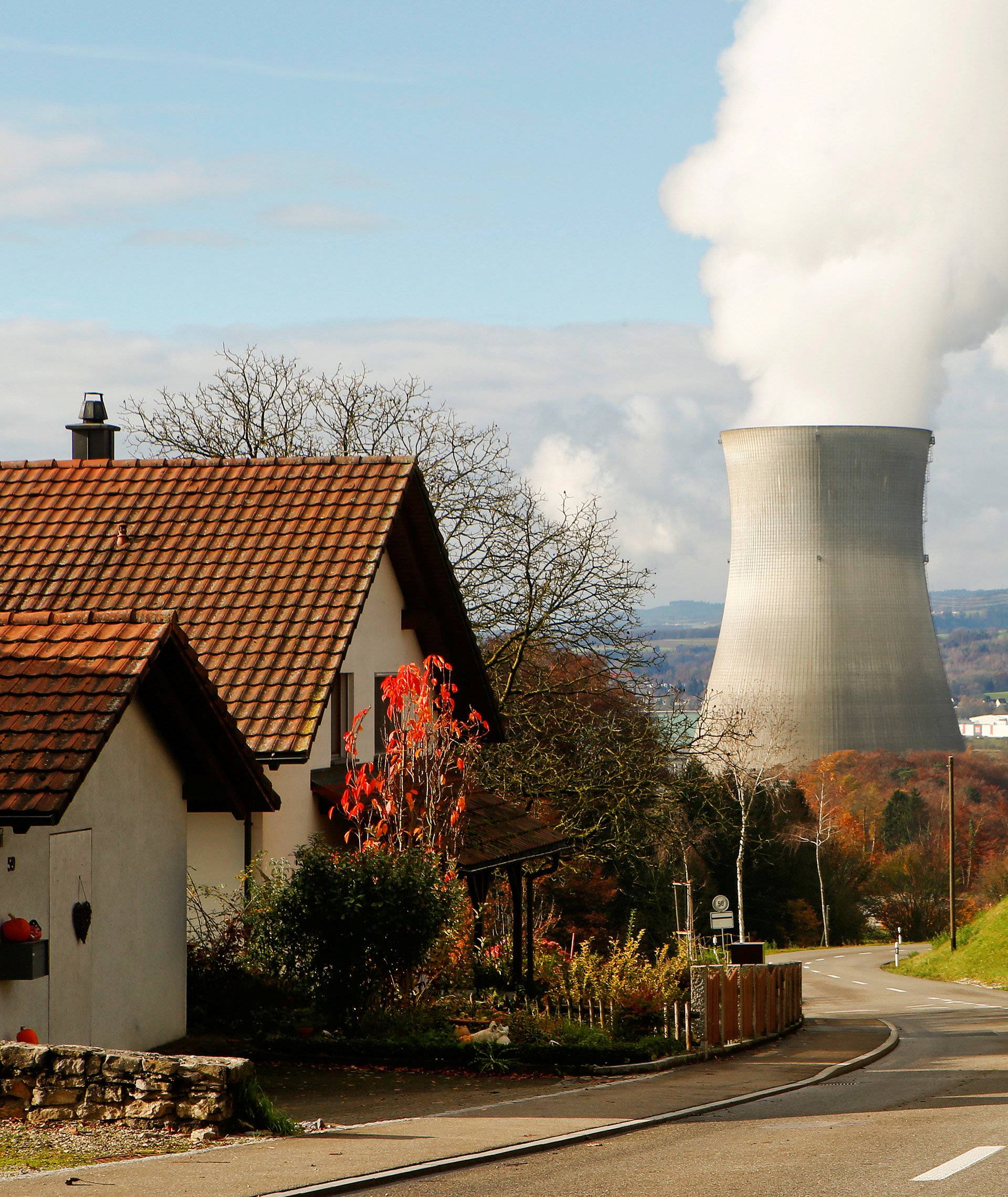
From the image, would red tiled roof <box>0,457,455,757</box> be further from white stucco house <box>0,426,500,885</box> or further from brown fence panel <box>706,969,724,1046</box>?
brown fence panel <box>706,969,724,1046</box>

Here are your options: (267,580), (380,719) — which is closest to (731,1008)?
(380,719)

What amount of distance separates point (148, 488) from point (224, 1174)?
1027cm

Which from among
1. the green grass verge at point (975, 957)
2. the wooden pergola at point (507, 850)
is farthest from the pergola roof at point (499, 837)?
the green grass verge at point (975, 957)

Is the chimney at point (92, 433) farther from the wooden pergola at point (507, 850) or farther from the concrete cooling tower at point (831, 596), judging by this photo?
the concrete cooling tower at point (831, 596)

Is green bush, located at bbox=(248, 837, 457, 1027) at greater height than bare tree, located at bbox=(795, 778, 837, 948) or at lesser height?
greater

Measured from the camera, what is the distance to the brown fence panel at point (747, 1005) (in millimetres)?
17344

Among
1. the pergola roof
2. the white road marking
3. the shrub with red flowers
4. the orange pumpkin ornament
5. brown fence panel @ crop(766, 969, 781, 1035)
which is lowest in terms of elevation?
brown fence panel @ crop(766, 969, 781, 1035)

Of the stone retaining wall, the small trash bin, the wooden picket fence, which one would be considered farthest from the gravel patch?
the small trash bin

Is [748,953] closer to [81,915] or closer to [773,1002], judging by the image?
[773,1002]

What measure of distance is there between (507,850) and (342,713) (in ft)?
7.33

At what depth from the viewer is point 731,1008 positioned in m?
16.8

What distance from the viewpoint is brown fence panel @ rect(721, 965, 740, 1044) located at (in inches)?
648

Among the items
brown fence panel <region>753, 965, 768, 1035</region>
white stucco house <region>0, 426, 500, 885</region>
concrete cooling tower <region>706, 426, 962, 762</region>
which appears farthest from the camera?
concrete cooling tower <region>706, 426, 962, 762</region>

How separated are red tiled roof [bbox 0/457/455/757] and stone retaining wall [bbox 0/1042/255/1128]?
16.7ft
